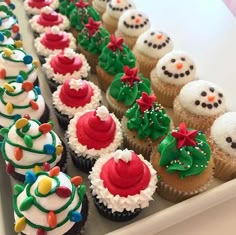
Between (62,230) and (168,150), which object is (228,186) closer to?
(168,150)

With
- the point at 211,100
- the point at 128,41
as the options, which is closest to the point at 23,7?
the point at 128,41

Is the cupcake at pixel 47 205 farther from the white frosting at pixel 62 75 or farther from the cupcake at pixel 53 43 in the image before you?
the cupcake at pixel 53 43

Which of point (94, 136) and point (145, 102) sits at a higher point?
point (145, 102)

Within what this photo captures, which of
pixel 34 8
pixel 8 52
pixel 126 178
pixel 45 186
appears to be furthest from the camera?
pixel 34 8

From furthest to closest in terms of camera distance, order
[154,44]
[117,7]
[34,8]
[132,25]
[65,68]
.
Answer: [34,8] → [117,7] → [132,25] → [154,44] → [65,68]

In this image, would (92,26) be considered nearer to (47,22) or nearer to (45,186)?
(47,22)

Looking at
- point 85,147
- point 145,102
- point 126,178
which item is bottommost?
point 85,147

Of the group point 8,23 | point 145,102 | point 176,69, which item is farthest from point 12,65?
point 176,69
